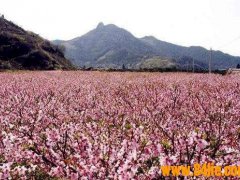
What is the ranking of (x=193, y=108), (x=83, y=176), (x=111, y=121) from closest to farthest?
1. (x=83, y=176)
2. (x=111, y=121)
3. (x=193, y=108)

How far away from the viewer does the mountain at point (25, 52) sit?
155 m

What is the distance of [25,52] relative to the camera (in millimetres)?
164375

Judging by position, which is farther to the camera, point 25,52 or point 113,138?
point 25,52

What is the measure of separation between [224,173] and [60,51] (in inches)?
7549

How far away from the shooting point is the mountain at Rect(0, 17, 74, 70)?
155 metres

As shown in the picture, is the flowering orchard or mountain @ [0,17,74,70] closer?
the flowering orchard

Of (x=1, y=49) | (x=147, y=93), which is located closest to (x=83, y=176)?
(x=147, y=93)

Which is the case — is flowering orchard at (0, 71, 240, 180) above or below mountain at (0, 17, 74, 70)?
below

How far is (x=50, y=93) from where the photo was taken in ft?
84.4

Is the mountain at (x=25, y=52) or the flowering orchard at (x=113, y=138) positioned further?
the mountain at (x=25, y=52)

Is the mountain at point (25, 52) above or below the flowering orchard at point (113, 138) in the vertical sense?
above

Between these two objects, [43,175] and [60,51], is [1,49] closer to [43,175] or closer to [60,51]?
[60,51]

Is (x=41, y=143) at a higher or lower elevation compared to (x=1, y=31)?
lower

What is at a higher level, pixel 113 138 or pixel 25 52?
pixel 25 52
